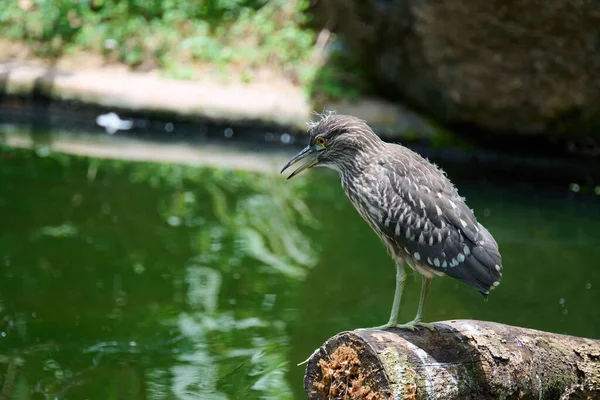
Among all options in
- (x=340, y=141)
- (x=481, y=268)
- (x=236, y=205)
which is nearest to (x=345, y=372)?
(x=481, y=268)

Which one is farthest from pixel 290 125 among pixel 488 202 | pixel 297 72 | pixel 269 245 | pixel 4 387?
pixel 4 387

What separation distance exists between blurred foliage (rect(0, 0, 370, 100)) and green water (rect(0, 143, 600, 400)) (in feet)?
11.5

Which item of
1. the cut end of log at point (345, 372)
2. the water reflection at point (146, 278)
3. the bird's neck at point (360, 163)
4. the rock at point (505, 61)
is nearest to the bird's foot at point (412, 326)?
the cut end of log at point (345, 372)

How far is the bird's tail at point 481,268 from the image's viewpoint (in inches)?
156

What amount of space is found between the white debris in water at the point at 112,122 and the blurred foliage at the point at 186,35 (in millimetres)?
1101

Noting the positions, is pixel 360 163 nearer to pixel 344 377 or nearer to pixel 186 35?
pixel 344 377

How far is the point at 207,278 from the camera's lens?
21.5 feet

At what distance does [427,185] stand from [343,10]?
8106mm

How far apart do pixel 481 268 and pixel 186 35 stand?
10.2 meters

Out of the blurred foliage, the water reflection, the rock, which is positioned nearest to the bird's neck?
the water reflection

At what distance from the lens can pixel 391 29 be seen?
1110cm

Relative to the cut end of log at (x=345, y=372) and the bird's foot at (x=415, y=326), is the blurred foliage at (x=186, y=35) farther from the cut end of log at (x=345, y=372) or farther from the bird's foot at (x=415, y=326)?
the cut end of log at (x=345, y=372)

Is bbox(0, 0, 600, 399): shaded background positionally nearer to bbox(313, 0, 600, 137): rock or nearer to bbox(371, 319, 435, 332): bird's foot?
bbox(313, 0, 600, 137): rock

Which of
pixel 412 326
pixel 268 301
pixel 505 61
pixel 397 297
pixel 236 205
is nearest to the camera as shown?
pixel 412 326
